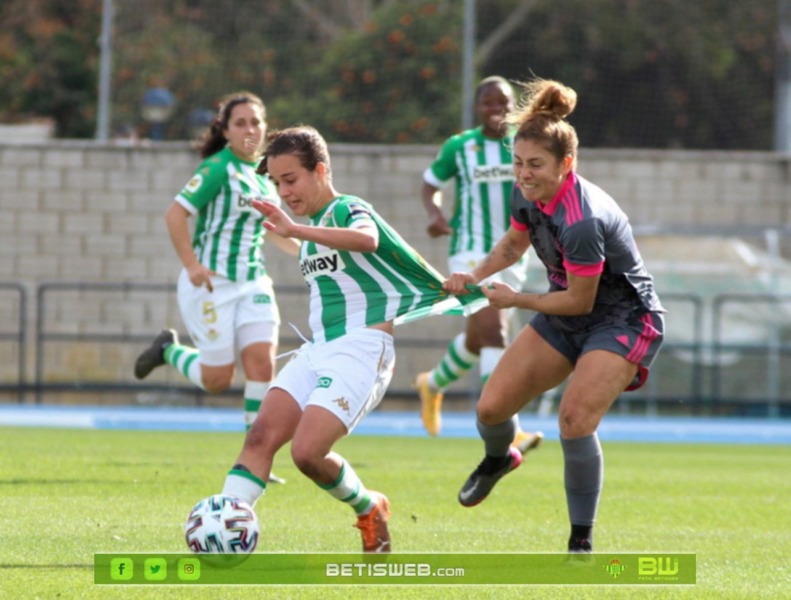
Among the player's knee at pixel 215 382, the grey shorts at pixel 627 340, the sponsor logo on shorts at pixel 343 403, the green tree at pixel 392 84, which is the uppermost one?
the green tree at pixel 392 84

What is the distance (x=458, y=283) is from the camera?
21.8ft

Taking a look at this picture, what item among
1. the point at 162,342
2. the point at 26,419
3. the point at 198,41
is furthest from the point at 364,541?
the point at 198,41

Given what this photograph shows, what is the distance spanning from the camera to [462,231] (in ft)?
36.0

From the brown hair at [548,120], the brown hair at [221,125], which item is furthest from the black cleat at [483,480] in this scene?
the brown hair at [221,125]

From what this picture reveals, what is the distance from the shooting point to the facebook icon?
5613mm

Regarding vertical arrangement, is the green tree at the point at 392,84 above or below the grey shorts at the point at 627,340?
above

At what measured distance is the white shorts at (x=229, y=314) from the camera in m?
9.27

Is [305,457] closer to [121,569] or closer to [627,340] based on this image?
[121,569]

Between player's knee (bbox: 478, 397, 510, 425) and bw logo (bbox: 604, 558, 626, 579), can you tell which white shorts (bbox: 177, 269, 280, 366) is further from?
bw logo (bbox: 604, 558, 626, 579)

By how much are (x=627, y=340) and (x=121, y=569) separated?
2.17m

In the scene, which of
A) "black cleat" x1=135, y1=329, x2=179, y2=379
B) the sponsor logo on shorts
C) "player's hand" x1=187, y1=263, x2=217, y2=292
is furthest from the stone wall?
the sponsor logo on shorts

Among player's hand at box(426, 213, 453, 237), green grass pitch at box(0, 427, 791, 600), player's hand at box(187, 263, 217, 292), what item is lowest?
green grass pitch at box(0, 427, 791, 600)

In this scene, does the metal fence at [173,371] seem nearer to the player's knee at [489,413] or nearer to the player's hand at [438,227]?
the player's hand at [438,227]

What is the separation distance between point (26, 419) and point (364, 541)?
9561 mm
